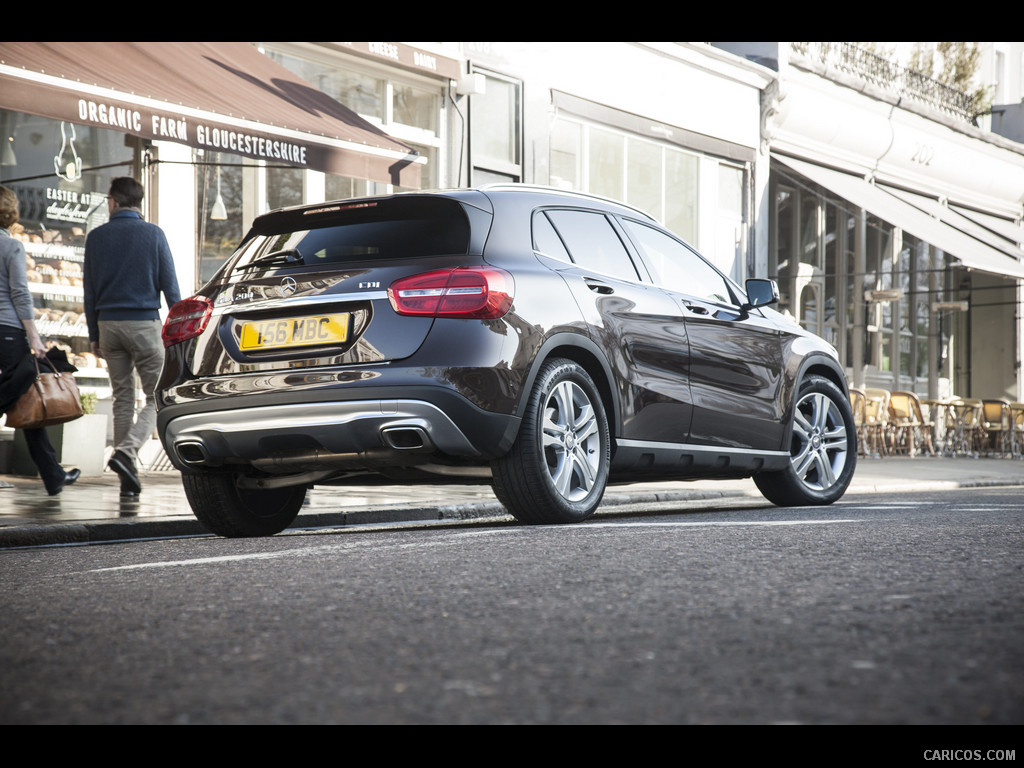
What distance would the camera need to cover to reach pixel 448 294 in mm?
5672

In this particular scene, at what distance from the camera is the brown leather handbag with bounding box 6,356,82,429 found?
26.7ft

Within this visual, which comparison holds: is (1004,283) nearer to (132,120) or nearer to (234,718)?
(132,120)

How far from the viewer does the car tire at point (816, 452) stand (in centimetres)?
806

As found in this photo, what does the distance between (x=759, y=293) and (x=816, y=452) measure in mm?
1166

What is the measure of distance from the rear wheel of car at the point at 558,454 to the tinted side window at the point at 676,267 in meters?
1.10

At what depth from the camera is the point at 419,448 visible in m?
5.62

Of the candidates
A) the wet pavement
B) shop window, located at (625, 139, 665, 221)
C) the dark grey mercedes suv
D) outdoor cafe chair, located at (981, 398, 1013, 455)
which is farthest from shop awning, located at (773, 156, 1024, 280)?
the dark grey mercedes suv

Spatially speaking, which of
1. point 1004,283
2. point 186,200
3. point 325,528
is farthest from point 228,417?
point 1004,283

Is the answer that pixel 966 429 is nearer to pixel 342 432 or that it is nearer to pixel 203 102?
pixel 203 102

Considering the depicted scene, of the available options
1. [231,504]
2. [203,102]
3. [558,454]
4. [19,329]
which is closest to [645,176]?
[203,102]

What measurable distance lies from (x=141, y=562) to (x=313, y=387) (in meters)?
1.06

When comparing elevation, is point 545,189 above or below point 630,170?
below

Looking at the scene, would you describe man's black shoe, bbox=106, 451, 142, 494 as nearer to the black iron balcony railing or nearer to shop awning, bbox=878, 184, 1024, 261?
the black iron balcony railing

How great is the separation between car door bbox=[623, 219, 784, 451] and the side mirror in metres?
0.06
